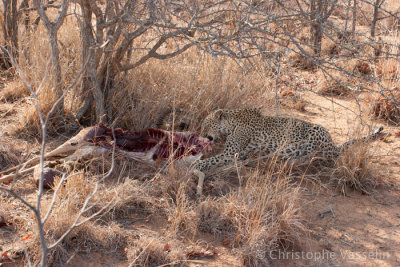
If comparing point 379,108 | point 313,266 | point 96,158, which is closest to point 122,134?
point 96,158

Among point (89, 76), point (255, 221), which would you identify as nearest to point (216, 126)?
point (89, 76)

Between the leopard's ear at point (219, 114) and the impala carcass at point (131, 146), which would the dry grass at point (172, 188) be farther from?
the leopard's ear at point (219, 114)

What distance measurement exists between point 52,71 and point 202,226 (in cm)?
259

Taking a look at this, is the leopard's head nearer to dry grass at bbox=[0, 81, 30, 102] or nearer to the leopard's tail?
the leopard's tail

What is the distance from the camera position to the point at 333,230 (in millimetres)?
3986

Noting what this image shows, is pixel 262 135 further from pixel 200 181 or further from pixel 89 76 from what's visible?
pixel 89 76

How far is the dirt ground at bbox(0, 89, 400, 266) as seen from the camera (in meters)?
3.56

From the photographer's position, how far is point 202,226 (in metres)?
3.86

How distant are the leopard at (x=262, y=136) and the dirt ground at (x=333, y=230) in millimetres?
576

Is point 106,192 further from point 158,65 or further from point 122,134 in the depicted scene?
point 158,65

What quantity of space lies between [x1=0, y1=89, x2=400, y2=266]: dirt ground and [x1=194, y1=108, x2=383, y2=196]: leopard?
58cm

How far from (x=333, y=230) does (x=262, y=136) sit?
1.62 meters

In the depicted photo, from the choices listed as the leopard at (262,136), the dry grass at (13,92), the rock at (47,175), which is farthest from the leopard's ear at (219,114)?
the dry grass at (13,92)

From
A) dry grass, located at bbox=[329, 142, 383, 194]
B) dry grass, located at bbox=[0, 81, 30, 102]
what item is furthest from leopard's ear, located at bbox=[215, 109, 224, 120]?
dry grass, located at bbox=[0, 81, 30, 102]
